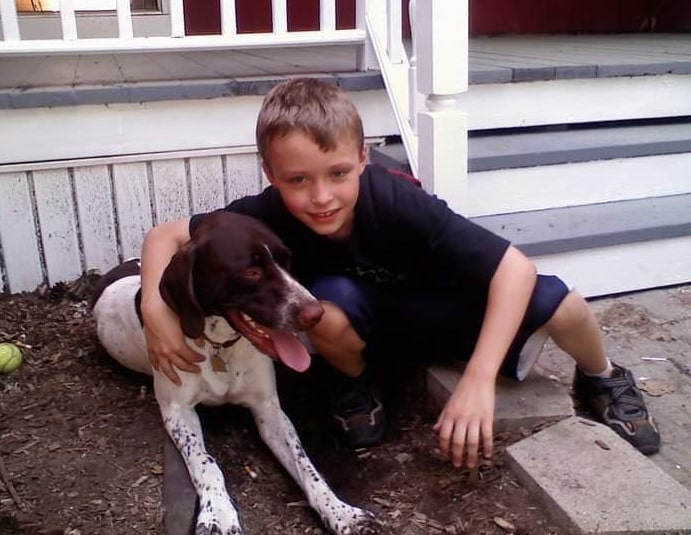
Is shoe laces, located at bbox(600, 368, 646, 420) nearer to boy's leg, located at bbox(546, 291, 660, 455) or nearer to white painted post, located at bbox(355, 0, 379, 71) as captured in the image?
boy's leg, located at bbox(546, 291, 660, 455)

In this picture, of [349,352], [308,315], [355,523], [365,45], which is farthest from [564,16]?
[355,523]

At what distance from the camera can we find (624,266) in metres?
3.29

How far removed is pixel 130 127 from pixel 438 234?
1683mm

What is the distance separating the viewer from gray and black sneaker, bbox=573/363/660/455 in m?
2.33

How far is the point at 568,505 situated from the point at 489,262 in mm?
655

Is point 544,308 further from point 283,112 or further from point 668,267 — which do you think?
point 668,267

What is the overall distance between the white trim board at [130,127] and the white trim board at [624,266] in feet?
3.58

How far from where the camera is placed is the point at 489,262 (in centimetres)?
211

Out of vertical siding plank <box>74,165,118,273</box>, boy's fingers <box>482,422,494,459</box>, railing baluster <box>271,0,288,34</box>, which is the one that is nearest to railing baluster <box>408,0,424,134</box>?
railing baluster <box>271,0,288,34</box>

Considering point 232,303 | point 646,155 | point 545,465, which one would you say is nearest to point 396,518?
point 545,465

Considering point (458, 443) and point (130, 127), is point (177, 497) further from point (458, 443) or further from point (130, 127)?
point (130, 127)

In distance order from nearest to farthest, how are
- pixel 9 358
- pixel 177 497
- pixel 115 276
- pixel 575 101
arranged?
pixel 177 497, pixel 9 358, pixel 115 276, pixel 575 101

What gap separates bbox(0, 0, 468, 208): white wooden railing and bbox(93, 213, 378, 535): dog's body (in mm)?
1076

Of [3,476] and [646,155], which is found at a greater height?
[646,155]
